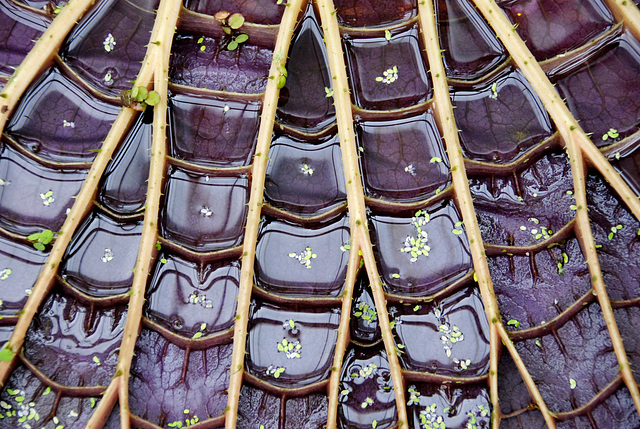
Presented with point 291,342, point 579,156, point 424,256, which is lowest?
point 291,342

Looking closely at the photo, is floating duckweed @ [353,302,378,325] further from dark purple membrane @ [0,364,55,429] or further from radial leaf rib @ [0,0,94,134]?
radial leaf rib @ [0,0,94,134]

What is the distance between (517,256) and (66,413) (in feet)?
12.7

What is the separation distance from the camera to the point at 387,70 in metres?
3.95

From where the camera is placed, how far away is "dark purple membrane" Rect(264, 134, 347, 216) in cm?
389

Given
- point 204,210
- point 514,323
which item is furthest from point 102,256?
point 514,323

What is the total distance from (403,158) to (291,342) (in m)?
1.81

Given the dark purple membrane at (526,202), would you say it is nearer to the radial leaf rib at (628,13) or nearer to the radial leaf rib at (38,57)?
the radial leaf rib at (628,13)

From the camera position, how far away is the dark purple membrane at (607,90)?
3848 millimetres

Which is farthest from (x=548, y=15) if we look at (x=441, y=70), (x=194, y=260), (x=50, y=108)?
(x=50, y=108)

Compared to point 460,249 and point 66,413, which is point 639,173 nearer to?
point 460,249

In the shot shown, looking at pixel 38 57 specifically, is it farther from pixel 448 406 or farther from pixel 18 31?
pixel 448 406

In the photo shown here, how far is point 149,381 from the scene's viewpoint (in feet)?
12.2

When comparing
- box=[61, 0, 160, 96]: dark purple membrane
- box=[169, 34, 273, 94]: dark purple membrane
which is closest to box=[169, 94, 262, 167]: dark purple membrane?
box=[169, 34, 273, 94]: dark purple membrane

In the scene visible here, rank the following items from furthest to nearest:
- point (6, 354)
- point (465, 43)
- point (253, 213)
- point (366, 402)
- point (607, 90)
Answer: point (465, 43) < point (607, 90) < point (366, 402) < point (253, 213) < point (6, 354)
